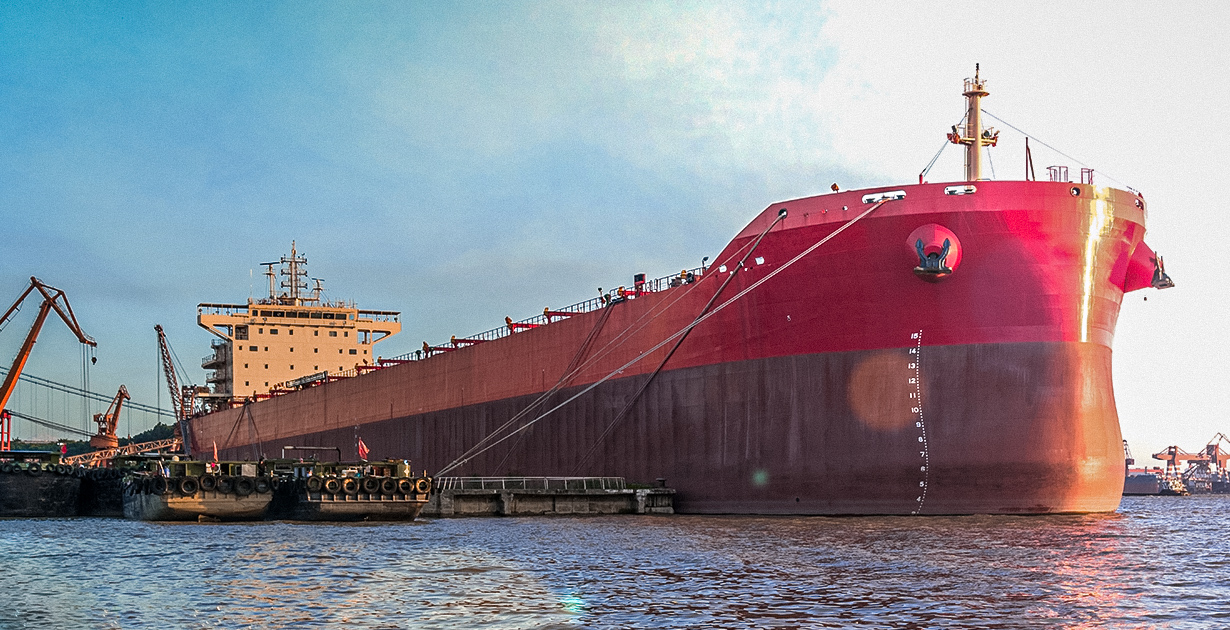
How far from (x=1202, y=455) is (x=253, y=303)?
7731 cm

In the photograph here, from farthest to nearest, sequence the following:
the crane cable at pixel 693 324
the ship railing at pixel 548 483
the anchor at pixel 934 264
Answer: the ship railing at pixel 548 483 < the crane cable at pixel 693 324 < the anchor at pixel 934 264

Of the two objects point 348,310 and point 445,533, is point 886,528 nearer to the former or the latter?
Result: point 445,533

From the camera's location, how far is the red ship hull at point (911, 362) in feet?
82.2

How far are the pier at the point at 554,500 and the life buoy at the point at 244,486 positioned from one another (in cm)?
444

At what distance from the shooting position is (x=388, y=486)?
28.4 m

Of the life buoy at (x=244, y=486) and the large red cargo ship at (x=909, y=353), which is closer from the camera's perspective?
the large red cargo ship at (x=909, y=353)

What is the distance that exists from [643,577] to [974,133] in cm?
1803

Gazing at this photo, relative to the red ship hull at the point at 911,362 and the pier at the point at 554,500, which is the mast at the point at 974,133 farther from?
the pier at the point at 554,500

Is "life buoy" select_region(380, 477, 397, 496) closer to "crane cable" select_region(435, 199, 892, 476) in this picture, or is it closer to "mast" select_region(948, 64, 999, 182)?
"crane cable" select_region(435, 199, 892, 476)

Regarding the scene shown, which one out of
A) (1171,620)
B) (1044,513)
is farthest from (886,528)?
(1171,620)

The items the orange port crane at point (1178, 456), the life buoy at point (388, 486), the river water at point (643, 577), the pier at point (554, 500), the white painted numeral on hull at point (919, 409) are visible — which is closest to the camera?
the river water at point (643, 577)

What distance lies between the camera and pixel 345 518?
93.5ft

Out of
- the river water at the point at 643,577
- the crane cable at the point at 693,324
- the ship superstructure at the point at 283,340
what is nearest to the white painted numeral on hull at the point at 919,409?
the river water at the point at 643,577

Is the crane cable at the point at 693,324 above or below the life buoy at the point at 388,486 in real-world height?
above
